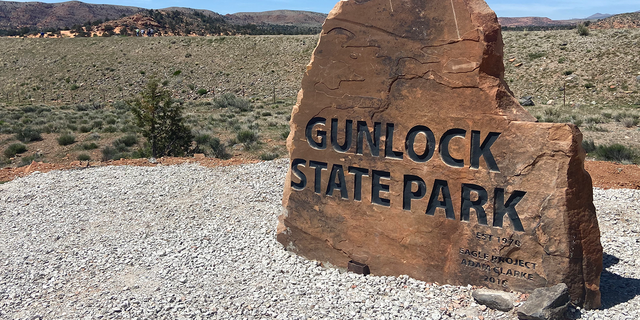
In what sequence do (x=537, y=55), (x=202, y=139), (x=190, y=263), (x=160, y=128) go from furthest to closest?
(x=537, y=55)
(x=202, y=139)
(x=160, y=128)
(x=190, y=263)

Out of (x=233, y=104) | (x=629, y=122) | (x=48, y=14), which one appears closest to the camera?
(x=629, y=122)

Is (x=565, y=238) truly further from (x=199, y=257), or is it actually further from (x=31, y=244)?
(x=31, y=244)

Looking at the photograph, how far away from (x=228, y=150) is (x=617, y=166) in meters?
11.8

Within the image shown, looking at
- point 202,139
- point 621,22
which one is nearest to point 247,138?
point 202,139

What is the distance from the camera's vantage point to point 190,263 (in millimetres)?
6766

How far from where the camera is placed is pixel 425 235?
5719mm

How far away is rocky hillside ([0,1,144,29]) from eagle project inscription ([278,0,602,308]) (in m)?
117

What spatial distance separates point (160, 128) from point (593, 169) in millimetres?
12411

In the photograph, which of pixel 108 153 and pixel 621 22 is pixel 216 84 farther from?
pixel 621 22

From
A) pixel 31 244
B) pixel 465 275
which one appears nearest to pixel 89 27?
pixel 31 244

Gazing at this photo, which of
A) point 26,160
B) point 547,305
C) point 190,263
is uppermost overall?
point 547,305

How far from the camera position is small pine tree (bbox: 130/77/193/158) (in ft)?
49.5

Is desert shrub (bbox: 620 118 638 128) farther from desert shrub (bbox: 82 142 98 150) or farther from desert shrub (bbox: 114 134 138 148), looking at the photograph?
desert shrub (bbox: 82 142 98 150)

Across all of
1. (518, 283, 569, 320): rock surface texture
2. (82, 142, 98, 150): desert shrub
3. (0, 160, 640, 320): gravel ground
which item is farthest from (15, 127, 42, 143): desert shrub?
(518, 283, 569, 320): rock surface texture
